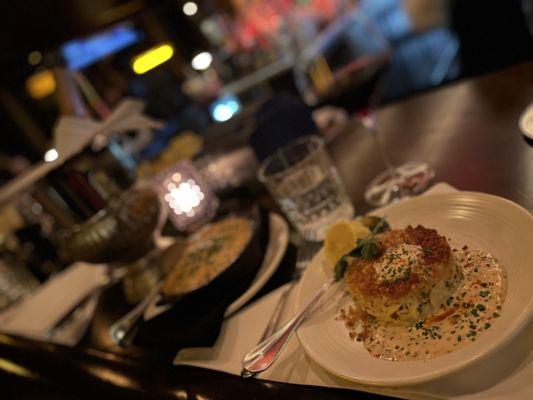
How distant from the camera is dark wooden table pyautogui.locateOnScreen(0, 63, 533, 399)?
86 cm

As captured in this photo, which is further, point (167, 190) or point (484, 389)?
point (167, 190)

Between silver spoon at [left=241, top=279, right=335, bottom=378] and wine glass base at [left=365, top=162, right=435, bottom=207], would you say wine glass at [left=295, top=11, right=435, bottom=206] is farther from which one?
silver spoon at [left=241, top=279, right=335, bottom=378]

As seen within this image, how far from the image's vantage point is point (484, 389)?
0.57 m

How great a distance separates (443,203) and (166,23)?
8479 mm

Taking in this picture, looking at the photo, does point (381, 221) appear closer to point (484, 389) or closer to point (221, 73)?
point (484, 389)

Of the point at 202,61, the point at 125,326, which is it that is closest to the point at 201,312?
the point at 125,326

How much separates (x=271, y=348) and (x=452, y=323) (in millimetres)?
298

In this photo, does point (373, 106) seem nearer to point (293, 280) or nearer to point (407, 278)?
point (293, 280)

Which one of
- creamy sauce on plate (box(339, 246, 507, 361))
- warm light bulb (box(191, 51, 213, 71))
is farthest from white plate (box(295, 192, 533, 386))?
warm light bulb (box(191, 51, 213, 71))

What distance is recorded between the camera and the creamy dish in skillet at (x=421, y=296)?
0.63 m

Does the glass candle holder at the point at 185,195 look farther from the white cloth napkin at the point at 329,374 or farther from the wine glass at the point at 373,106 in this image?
the white cloth napkin at the point at 329,374

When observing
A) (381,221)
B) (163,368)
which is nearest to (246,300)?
(163,368)

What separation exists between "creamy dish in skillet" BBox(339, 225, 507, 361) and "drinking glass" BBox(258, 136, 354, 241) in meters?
0.39

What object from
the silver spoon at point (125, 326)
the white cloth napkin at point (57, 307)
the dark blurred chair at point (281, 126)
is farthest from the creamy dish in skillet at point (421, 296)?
the white cloth napkin at point (57, 307)
